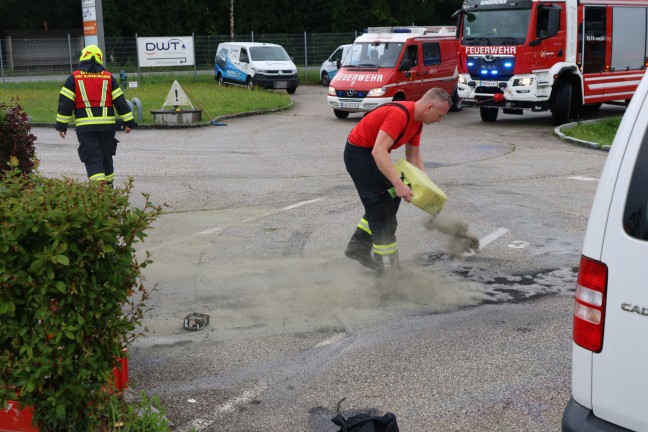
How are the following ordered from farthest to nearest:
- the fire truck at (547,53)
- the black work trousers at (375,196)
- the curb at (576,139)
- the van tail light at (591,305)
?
1. the fire truck at (547,53)
2. the curb at (576,139)
3. the black work trousers at (375,196)
4. the van tail light at (591,305)

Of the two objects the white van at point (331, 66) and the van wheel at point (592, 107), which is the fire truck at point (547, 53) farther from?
the white van at point (331, 66)

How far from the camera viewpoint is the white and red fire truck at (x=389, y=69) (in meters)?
21.1

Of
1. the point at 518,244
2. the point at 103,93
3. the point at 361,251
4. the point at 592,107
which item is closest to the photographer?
Result: the point at 361,251

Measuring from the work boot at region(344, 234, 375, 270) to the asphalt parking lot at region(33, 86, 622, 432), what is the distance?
5.6 inches

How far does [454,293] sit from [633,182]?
3900 millimetres

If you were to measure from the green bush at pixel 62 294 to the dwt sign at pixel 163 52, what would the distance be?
1211 inches

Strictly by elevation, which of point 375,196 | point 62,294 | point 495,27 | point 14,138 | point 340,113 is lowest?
point 340,113

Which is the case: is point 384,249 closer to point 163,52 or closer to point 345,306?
point 345,306

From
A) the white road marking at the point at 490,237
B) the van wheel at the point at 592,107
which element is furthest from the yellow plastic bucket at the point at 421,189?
the van wheel at the point at 592,107

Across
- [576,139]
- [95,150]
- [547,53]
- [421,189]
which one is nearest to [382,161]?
[421,189]

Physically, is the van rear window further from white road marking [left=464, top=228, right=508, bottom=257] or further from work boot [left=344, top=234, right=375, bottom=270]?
white road marking [left=464, top=228, right=508, bottom=257]

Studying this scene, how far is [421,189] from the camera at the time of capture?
684 centimetres

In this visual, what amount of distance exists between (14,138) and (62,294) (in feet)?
15.5

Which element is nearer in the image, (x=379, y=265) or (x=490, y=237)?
(x=379, y=265)
